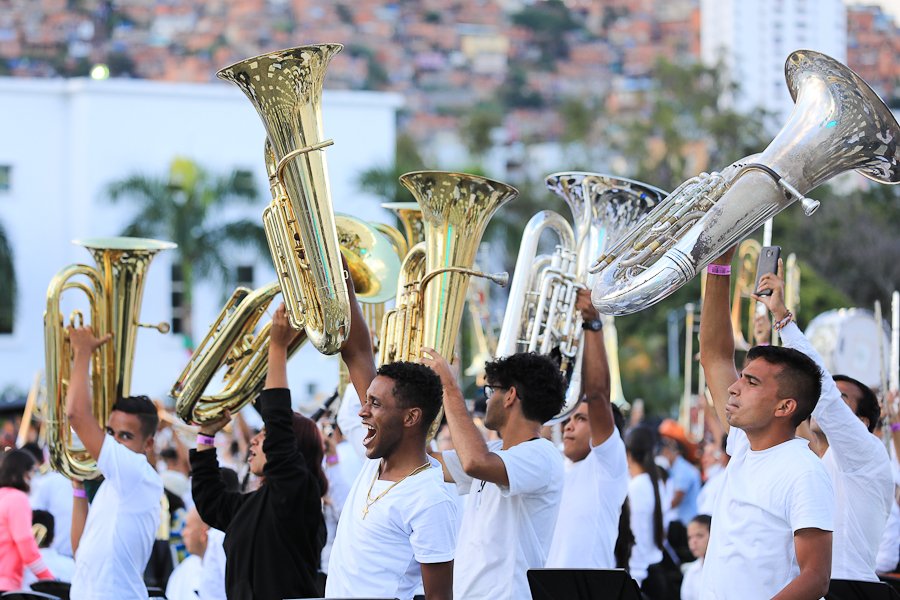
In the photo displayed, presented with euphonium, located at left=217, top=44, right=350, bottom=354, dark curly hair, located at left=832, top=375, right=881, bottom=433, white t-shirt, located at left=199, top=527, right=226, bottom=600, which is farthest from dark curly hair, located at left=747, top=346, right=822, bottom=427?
white t-shirt, located at left=199, top=527, right=226, bottom=600

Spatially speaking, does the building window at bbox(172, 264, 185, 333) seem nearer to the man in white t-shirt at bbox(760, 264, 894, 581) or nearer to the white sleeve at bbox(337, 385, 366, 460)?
the white sleeve at bbox(337, 385, 366, 460)

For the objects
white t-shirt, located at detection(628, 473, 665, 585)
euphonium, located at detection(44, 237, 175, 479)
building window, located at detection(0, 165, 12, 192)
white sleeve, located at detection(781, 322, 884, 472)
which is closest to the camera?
white sleeve, located at detection(781, 322, 884, 472)

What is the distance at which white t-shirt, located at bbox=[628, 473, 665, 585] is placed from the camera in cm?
895

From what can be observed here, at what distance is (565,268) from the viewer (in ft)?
21.2

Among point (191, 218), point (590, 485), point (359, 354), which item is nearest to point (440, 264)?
point (359, 354)

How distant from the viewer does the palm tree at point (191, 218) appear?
107 feet

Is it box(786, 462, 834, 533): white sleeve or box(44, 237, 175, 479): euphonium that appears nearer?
box(786, 462, 834, 533): white sleeve

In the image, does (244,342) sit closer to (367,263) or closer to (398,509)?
(367,263)

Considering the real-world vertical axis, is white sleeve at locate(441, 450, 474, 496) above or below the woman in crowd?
above

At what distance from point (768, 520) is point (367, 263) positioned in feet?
8.15

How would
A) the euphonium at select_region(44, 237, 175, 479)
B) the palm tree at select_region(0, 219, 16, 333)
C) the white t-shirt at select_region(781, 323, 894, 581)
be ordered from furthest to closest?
the palm tree at select_region(0, 219, 16, 333) < the euphonium at select_region(44, 237, 175, 479) < the white t-shirt at select_region(781, 323, 894, 581)

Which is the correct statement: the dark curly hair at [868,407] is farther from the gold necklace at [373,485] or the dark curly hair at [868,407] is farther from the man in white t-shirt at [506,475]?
the gold necklace at [373,485]

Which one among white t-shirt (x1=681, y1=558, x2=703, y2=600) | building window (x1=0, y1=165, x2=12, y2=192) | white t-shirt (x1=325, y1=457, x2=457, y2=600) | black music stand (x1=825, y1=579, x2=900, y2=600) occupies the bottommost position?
white t-shirt (x1=681, y1=558, x2=703, y2=600)

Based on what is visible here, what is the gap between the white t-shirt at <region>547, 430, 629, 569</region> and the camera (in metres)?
6.66
